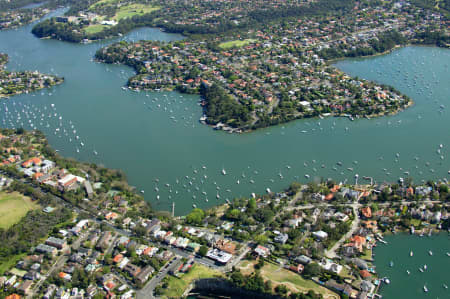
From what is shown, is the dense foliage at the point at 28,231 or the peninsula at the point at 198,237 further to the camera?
the dense foliage at the point at 28,231

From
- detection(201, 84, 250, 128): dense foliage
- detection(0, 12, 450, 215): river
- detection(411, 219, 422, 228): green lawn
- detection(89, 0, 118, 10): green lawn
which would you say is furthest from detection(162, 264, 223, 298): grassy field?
detection(89, 0, 118, 10): green lawn

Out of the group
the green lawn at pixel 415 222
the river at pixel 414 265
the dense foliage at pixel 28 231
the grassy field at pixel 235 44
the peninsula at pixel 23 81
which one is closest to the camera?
the river at pixel 414 265

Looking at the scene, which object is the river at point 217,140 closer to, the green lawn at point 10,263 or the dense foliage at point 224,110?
the dense foliage at point 224,110

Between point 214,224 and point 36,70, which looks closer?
point 214,224

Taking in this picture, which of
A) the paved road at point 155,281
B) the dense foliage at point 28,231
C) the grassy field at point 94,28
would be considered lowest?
the paved road at point 155,281

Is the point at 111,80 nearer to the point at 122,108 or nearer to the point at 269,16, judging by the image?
the point at 122,108

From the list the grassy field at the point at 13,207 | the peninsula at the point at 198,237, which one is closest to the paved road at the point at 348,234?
the peninsula at the point at 198,237

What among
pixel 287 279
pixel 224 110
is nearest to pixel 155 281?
pixel 287 279

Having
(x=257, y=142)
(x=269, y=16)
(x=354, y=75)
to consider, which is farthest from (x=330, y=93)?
(x=269, y=16)
